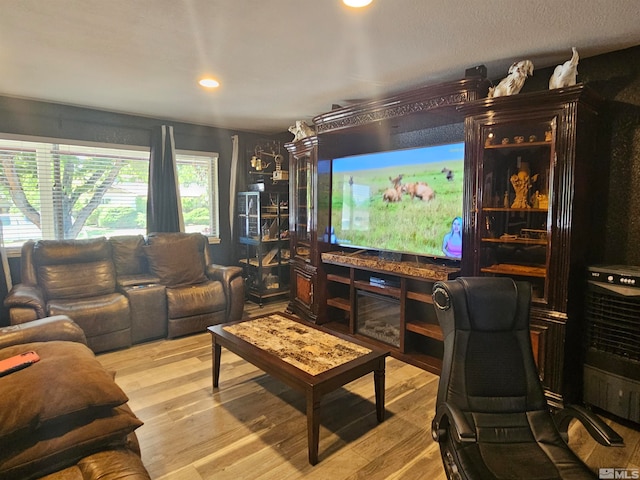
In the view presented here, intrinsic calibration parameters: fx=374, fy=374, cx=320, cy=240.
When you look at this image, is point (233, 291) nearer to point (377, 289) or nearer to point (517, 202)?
point (377, 289)

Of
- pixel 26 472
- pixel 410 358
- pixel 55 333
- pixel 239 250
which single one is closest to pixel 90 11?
pixel 55 333

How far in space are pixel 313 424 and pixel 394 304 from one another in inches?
67.6

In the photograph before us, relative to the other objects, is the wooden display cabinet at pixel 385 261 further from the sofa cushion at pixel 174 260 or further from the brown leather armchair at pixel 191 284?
the sofa cushion at pixel 174 260

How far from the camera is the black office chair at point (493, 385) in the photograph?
158 centimetres

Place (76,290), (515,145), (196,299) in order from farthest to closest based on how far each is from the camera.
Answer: (196,299), (76,290), (515,145)

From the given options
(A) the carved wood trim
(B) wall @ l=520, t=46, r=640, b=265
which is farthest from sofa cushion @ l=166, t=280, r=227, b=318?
(B) wall @ l=520, t=46, r=640, b=265

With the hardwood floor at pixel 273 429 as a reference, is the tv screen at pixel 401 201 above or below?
above

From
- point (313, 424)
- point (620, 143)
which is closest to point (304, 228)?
point (313, 424)

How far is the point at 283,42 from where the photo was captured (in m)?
2.39

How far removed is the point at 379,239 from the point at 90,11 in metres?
2.83

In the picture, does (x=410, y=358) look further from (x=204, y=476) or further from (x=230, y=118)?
(x=230, y=118)

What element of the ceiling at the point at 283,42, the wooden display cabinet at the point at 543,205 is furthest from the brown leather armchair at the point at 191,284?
the wooden display cabinet at the point at 543,205

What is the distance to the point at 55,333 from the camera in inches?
90.2

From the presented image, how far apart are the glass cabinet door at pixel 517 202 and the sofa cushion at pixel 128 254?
11.8 feet
